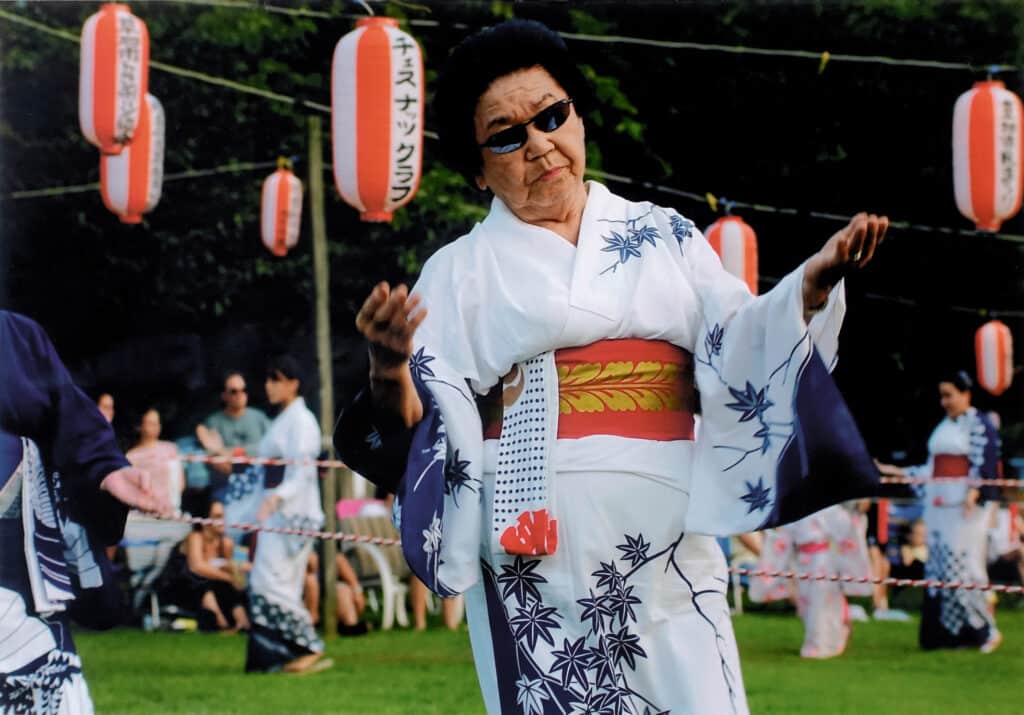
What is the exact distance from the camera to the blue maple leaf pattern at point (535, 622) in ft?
9.82

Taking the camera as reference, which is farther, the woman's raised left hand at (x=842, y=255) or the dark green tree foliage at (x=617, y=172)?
the dark green tree foliage at (x=617, y=172)

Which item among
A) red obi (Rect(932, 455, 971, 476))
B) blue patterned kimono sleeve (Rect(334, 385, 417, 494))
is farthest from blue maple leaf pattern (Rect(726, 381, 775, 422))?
red obi (Rect(932, 455, 971, 476))

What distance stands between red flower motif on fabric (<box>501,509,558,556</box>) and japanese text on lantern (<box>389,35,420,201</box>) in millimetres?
5566

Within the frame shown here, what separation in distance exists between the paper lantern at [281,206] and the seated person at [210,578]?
7.35 ft

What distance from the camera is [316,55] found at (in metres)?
13.0

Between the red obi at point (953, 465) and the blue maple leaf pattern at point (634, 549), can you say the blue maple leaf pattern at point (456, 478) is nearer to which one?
the blue maple leaf pattern at point (634, 549)

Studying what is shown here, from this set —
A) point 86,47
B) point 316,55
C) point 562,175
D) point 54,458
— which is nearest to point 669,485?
point 562,175

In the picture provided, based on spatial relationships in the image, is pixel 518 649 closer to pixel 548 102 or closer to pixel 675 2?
pixel 548 102

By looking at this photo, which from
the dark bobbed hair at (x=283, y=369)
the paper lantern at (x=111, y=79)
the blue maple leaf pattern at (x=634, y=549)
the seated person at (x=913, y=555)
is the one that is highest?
the paper lantern at (x=111, y=79)

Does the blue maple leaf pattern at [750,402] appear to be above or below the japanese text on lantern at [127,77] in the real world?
below

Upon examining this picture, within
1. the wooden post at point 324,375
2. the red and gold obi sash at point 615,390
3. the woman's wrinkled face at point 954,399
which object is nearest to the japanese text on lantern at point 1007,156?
the woman's wrinkled face at point 954,399

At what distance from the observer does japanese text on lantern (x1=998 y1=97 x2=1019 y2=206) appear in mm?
9680

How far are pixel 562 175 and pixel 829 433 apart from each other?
2.60ft

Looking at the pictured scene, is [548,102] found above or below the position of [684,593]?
above
